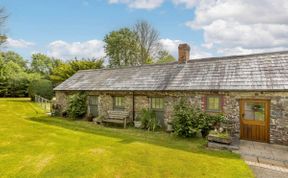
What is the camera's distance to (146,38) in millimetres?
39969

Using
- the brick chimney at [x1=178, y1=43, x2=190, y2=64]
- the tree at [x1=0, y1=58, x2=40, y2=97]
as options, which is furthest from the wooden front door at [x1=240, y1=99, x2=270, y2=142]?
the tree at [x1=0, y1=58, x2=40, y2=97]

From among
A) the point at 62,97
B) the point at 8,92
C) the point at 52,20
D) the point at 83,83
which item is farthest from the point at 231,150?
the point at 8,92

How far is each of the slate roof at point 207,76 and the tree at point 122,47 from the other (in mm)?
24106

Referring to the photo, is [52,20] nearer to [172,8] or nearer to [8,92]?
[172,8]

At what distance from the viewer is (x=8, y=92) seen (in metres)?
36.4

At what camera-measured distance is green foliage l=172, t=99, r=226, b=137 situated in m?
10.4

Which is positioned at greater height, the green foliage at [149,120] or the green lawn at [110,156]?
the green foliage at [149,120]

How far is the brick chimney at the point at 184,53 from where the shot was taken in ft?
47.5

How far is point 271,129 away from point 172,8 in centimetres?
1286

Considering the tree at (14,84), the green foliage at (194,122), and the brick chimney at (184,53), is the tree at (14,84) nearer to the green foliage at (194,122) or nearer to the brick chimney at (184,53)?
the brick chimney at (184,53)

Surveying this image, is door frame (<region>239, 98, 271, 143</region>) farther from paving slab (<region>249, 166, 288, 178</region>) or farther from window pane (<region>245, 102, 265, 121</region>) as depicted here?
paving slab (<region>249, 166, 288, 178</region>)

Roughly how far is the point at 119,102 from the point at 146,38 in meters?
27.7

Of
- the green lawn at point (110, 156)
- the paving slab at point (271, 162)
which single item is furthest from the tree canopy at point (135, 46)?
the paving slab at point (271, 162)

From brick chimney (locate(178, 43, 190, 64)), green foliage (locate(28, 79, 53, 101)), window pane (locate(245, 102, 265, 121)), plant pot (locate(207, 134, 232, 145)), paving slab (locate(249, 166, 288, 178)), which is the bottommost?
paving slab (locate(249, 166, 288, 178))
